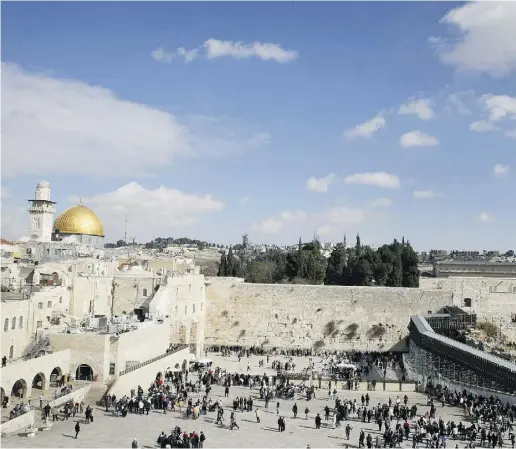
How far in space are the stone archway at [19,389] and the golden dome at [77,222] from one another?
82.6ft

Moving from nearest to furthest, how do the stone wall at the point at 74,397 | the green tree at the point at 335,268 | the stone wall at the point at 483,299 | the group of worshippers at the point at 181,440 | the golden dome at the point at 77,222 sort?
the group of worshippers at the point at 181,440, the stone wall at the point at 74,397, the stone wall at the point at 483,299, the golden dome at the point at 77,222, the green tree at the point at 335,268

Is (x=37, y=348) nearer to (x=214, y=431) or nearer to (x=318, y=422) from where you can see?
(x=214, y=431)

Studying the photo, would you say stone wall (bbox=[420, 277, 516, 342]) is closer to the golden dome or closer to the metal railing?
the metal railing

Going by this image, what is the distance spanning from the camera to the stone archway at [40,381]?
881 inches

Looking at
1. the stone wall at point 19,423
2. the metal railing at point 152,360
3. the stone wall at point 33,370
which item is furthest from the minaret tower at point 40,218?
the stone wall at point 19,423

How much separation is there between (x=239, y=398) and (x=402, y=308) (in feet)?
67.1

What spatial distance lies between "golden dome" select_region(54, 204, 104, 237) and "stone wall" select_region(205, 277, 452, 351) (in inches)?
421

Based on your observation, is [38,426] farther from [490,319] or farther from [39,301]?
[490,319]

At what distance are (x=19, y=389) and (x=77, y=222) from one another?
84.4 feet

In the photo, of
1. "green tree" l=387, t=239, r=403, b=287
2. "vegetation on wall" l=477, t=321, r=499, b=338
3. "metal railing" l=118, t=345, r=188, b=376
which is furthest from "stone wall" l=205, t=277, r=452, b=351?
"metal railing" l=118, t=345, r=188, b=376

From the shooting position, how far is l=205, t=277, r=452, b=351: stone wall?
41.0 meters

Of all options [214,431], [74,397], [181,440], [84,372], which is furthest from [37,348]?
[181,440]

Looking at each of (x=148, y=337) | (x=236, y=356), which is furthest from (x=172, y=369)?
(x=236, y=356)

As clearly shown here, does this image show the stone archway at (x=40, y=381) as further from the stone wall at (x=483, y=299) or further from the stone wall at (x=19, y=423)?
the stone wall at (x=483, y=299)
